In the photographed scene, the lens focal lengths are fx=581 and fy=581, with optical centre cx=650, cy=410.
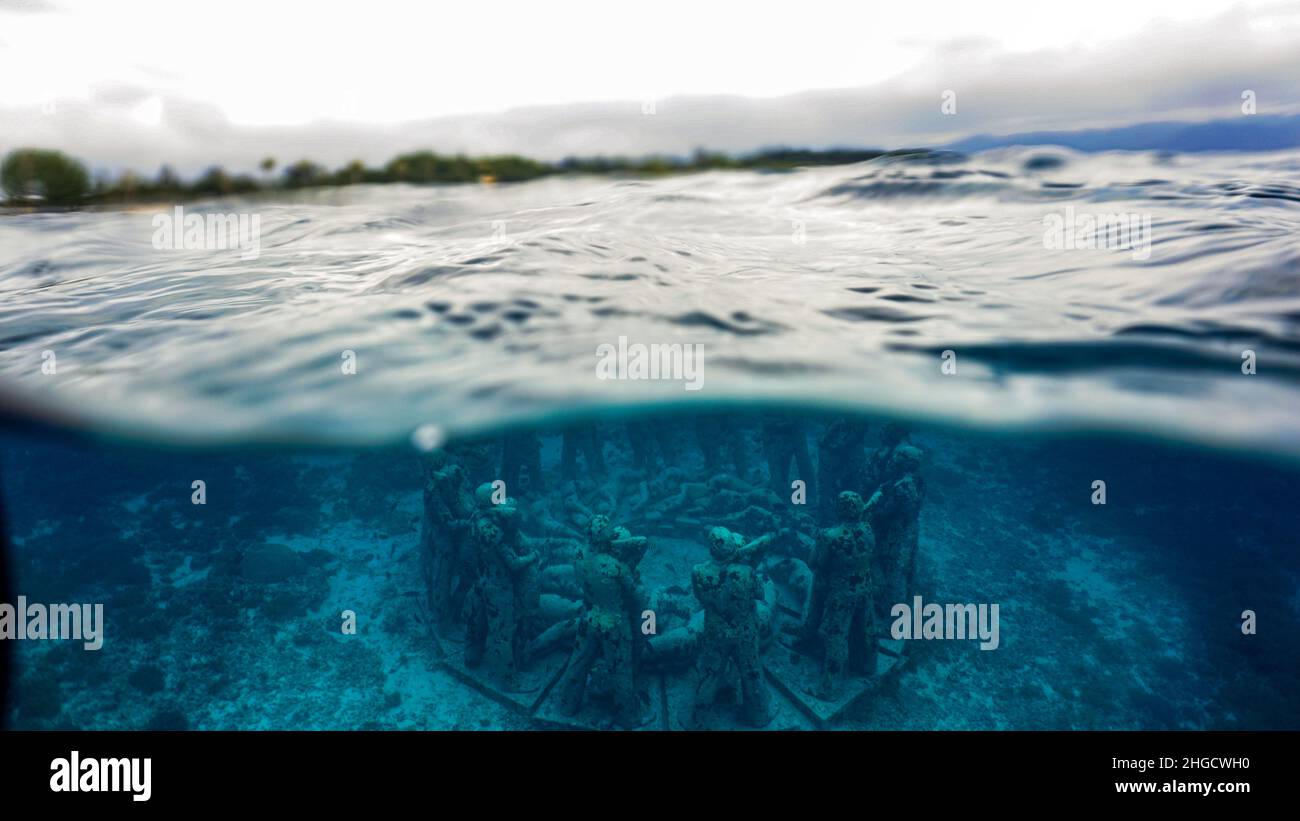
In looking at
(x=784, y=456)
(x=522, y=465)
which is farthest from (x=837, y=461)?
(x=522, y=465)

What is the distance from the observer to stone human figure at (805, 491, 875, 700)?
873 cm

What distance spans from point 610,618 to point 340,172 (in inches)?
426

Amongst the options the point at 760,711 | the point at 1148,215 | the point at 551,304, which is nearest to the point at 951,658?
the point at 760,711

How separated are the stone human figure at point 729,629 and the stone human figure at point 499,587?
2.90 meters

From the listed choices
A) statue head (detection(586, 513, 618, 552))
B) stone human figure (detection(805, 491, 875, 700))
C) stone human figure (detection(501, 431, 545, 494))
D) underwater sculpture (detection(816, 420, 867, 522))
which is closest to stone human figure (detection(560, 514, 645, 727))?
statue head (detection(586, 513, 618, 552))

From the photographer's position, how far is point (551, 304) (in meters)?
8.44

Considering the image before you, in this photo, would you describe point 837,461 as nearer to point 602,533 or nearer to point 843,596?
point 843,596

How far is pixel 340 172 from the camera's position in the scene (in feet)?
40.4

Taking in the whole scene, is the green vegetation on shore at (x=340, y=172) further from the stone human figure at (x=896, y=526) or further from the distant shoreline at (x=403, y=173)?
the stone human figure at (x=896, y=526)

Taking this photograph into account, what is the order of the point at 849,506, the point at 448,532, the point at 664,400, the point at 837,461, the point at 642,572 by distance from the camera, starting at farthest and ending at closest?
the point at 837,461
the point at 642,572
the point at 448,532
the point at 664,400
the point at 849,506
